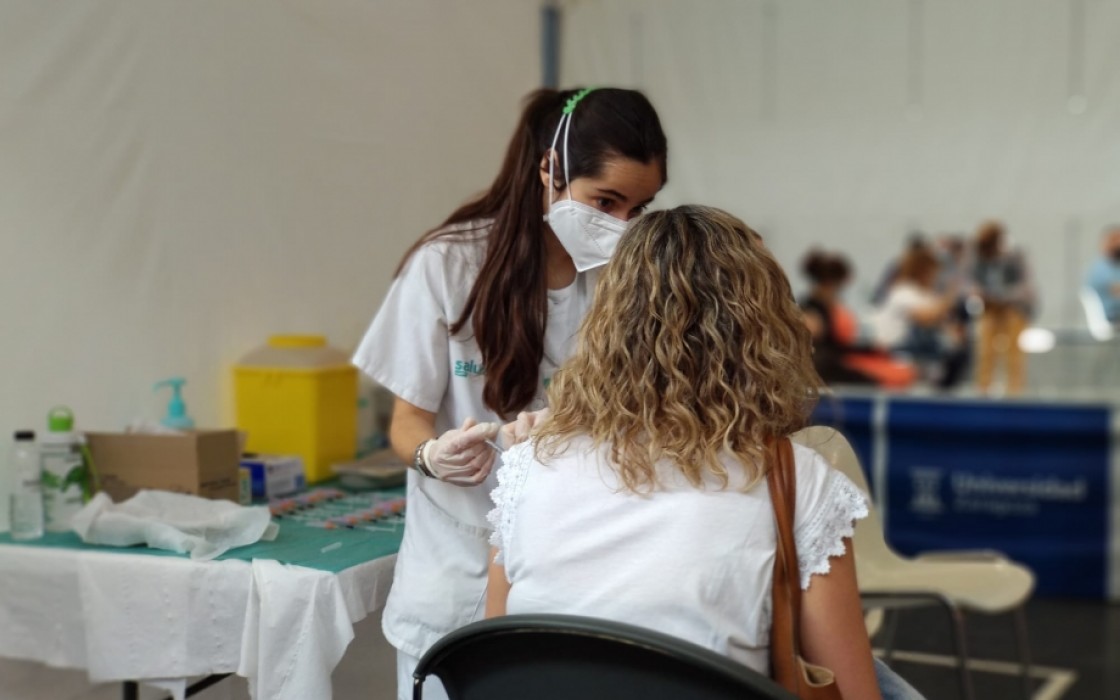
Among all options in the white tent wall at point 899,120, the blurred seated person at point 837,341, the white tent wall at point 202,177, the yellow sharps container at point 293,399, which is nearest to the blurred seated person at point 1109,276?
the white tent wall at point 899,120

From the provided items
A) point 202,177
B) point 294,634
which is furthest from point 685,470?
point 202,177

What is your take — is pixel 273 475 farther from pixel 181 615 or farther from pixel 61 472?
pixel 181 615

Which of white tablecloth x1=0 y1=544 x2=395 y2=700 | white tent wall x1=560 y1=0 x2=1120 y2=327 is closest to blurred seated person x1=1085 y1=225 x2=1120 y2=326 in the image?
white tent wall x1=560 y1=0 x2=1120 y2=327

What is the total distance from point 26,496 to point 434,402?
29.8 inches

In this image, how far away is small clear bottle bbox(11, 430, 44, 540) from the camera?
1.75 m

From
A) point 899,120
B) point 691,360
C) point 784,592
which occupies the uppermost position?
point 899,120

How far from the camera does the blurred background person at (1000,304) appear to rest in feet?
16.1

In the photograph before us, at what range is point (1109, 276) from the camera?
481 centimetres

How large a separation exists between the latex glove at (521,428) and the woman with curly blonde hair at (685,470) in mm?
78

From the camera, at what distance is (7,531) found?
1789 millimetres

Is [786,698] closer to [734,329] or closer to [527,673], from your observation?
[527,673]

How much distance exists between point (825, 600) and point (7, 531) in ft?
4.50

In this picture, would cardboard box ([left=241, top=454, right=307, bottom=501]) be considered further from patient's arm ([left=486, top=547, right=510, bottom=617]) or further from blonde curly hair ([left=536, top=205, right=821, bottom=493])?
blonde curly hair ([left=536, top=205, right=821, bottom=493])

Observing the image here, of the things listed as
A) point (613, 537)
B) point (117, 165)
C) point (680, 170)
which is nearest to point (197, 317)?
point (117, 165)
